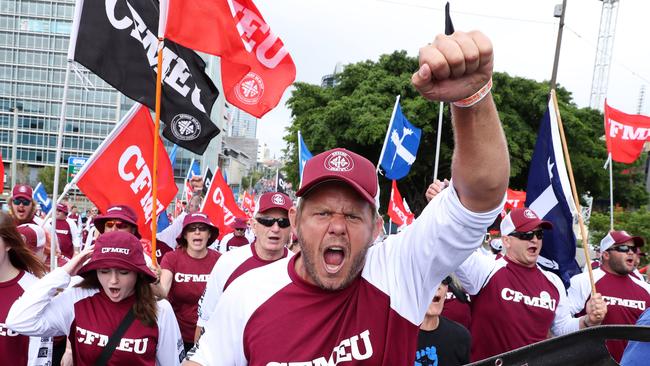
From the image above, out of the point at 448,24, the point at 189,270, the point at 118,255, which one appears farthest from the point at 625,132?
the point at 448,24

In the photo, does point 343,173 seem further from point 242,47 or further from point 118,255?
point 242,47

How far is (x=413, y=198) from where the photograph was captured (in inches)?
1118

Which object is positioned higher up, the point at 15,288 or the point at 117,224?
the point at 117,224

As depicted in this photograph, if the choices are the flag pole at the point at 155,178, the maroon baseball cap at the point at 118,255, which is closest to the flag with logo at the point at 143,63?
the flag pole at the point at 155,178

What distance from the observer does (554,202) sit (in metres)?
5.17

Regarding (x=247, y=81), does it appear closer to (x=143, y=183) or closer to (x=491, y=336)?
(x=143, y=183)

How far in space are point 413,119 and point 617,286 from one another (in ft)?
61.7

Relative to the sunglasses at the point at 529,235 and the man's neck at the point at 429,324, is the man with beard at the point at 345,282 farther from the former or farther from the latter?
the sunglasses at the point at 529,235

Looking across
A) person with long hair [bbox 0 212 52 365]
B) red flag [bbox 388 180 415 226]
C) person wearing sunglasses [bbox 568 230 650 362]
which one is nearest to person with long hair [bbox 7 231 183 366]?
person with long hair [bbox 0 212 52 365]

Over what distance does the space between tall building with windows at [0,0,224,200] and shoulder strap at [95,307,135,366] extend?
8393cm

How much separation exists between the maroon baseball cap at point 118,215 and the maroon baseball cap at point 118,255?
1.26 m

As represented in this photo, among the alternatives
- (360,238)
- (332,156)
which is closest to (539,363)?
(360,238)

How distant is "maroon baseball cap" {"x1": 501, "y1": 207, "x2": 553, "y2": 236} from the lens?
4766 mm

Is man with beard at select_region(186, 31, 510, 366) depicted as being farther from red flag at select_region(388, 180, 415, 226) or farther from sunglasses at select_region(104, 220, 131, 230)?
red flag at select_region(388, 180, 415, 226)
